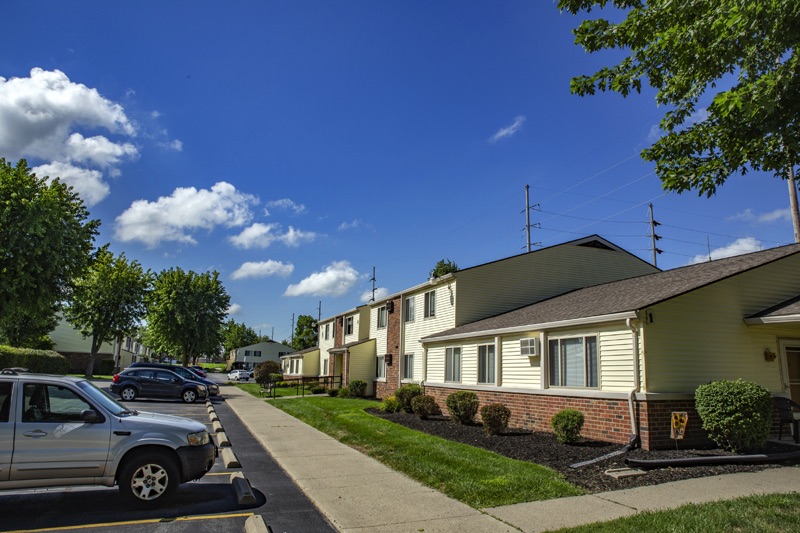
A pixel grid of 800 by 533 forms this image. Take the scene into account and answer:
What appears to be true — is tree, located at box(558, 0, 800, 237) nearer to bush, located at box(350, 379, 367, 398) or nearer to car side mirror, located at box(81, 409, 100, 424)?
car side mirror, located at box(81, 409, 100, 424)

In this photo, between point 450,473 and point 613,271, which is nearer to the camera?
point 450,473

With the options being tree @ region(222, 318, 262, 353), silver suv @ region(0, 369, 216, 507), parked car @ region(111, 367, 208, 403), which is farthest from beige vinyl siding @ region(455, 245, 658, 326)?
tree @ region(222, 318, 262, 353)

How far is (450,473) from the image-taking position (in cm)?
875

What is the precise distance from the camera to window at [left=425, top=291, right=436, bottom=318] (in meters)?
23.7

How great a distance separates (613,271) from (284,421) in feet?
53.0

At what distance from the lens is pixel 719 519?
6.01 meters

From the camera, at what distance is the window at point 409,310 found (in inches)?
1021

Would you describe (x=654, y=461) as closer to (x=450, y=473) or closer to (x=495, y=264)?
(x=450, y=473)

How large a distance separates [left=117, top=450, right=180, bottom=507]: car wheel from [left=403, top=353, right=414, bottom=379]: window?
1821 centimetres

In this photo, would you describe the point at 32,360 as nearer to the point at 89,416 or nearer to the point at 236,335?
the point at 89,416

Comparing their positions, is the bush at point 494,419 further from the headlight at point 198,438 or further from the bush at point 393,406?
the headlight at point 198,438

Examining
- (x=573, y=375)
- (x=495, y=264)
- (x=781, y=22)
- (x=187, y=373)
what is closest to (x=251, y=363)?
(x=187, y=373)

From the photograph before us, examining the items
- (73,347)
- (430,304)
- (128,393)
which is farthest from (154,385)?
(73,347)

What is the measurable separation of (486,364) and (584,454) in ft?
22.9
